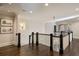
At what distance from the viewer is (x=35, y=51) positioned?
2.21 m

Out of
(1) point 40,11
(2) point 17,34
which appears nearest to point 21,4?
(1) point 40,11

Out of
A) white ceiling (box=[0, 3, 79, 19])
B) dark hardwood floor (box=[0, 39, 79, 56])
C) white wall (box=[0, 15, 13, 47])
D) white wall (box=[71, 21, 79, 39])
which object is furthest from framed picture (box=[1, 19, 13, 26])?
white wall (box=[71, 21, 79, 39])

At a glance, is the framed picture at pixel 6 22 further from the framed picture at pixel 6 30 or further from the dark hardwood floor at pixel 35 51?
the dark hardwood floor at pixel 35 51

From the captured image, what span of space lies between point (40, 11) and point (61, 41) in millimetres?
778

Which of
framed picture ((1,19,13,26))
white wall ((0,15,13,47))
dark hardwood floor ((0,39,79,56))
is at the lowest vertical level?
dark hardwood floor ((0,39,79,56))

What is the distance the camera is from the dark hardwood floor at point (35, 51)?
2.13 m

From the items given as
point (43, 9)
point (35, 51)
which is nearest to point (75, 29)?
point (43, 9)

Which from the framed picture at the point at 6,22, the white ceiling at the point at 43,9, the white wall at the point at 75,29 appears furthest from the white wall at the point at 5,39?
the white wall at the point at 75,29

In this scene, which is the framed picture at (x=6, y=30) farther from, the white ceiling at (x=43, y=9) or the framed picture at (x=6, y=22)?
the white ceiling at (x=43, y=9)

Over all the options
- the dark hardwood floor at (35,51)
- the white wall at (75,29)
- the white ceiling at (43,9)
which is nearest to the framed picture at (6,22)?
the white ceiling at (43,9)

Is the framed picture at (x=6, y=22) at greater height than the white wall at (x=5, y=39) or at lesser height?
greater

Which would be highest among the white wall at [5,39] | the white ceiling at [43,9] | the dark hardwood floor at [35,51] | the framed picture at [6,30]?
the white ceiling at [43,9]

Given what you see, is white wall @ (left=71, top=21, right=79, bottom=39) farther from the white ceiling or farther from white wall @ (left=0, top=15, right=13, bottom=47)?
white wall @ (left=0, top=15, right=13, bottom=47)

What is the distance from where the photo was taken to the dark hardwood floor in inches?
83.9
